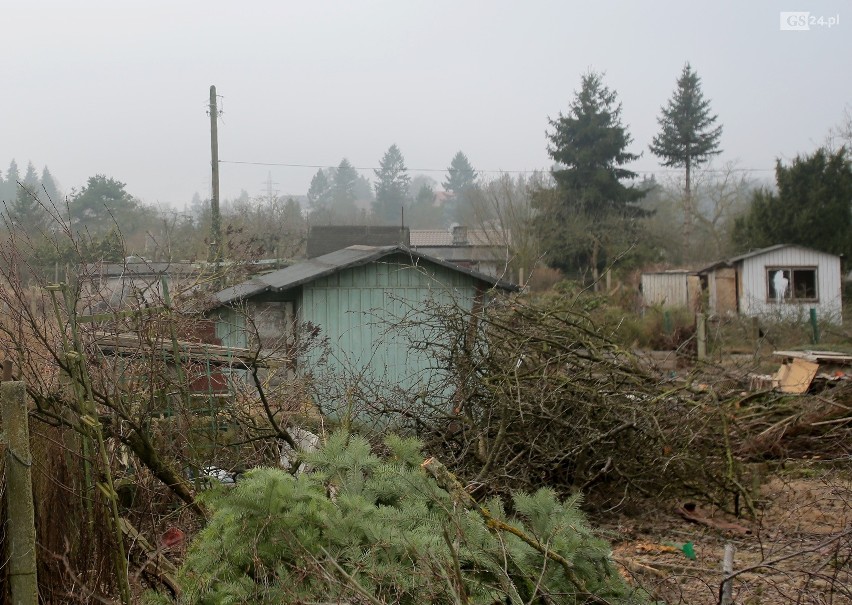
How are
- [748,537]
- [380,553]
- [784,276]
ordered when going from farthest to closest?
[784,276], [748,537], [380,553]

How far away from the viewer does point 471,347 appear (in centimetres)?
708

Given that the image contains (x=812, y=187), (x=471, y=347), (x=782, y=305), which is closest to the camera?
(x=471, y=347)

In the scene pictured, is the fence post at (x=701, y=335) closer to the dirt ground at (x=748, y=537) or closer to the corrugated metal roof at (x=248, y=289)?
the dirt ground at (x=748, y=537)

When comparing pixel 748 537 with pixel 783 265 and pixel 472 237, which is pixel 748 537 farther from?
pixel 472 237

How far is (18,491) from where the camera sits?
3.25m

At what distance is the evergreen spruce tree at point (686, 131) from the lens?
46.8 m

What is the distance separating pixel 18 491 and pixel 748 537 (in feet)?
16.2

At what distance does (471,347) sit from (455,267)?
6.37m

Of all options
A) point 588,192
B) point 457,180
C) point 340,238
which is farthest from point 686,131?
point 457,180

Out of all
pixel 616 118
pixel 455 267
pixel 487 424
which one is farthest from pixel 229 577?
pixel 616 118

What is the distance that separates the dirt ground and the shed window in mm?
20764

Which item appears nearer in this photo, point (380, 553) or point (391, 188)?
point (380, 553)

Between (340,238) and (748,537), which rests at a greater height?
(340,238)

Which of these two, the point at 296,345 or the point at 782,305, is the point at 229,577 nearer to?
the point at 296,345
